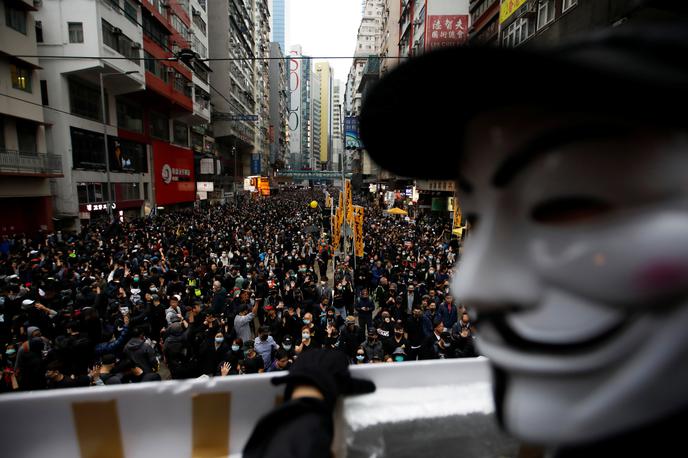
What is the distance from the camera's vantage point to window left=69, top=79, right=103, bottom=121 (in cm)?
2459

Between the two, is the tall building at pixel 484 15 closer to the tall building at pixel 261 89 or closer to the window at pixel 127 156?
the window at pixel 127 156

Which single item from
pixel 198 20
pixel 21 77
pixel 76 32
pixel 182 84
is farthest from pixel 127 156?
pixel 198 20

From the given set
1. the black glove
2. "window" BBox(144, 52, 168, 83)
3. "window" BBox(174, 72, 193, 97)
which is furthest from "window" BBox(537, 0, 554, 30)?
"window" BBox(174, 72, 193, 97)

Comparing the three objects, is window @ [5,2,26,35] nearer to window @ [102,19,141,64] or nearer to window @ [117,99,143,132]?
window @ [102,19,141,64]

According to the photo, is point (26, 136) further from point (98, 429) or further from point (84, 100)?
point (98, 429)

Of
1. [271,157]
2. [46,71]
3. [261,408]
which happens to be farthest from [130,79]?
[271,157]

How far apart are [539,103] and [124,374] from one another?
623 centimetres

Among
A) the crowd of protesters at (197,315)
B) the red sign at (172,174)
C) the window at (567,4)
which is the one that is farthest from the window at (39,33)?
the window at (567,4)

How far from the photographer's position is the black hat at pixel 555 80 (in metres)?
0.73

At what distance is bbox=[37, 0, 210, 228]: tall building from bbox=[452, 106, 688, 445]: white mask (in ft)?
73.8

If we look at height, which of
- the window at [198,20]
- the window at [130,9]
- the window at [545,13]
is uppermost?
the window at [198,20]

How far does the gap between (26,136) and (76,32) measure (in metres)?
7.30

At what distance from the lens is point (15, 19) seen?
20.0 meters

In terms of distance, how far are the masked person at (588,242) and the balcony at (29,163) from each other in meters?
24.3
